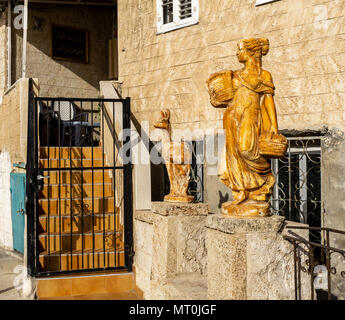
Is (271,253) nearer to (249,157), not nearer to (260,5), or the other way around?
(249,157)

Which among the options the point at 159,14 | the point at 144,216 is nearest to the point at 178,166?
the point at 144,216

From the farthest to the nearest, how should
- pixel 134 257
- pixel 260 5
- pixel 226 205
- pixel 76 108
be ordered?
pixel 76 108
pixel 260 5
pixel 134 257
pixel 226 205

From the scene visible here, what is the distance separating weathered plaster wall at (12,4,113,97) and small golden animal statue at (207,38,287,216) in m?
8.57

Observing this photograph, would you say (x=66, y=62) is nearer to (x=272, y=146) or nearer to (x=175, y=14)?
(x=175, y=14)

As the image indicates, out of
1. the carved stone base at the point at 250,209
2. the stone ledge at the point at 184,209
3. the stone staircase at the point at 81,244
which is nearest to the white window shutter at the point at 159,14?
the stone staircase at the point at 81,244

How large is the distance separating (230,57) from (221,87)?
3.68 m

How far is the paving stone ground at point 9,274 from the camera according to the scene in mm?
6062

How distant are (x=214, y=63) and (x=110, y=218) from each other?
9.99 ft

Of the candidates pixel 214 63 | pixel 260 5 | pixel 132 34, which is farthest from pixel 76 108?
pixel 260 5

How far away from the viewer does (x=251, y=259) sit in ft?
10.5

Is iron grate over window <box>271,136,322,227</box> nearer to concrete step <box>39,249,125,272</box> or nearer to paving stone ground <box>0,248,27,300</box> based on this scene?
concrete step <box>39,249,125,272</box>

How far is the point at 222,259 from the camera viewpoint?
3309 millimetres

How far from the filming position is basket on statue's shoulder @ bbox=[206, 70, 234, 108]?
3498 millimetres

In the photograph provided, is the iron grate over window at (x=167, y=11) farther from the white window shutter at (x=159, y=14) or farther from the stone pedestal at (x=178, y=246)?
the stone pedestal at (x=178, y=246)
